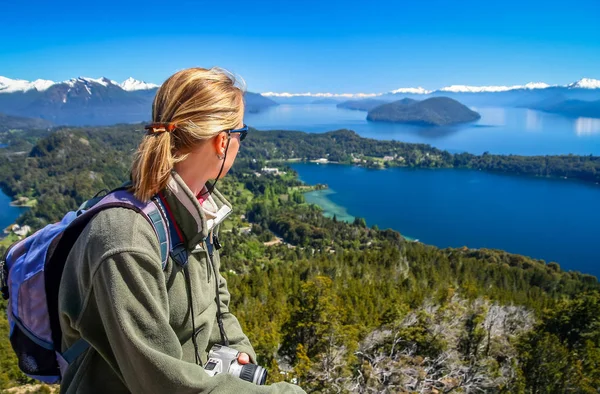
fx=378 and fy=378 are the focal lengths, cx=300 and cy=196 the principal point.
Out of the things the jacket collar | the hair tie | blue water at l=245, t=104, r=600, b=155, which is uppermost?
blue water at l=245, t=104, r=600, b=155

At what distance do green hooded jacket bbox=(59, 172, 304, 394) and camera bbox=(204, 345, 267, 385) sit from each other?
15cm

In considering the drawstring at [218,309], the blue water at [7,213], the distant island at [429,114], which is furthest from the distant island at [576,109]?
the drawstring at [218,309]

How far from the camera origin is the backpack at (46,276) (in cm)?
87

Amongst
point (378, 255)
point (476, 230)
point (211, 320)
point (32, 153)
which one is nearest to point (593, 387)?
point (211, 320)

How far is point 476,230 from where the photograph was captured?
4194cm

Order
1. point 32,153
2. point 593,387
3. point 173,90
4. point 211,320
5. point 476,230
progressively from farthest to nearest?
1. point 32,153
2. point 476,230
3. point 593,387
4. point 211,320
5. point 173,90

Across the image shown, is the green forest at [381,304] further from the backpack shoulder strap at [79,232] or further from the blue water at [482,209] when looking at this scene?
the blue water at [482,209]

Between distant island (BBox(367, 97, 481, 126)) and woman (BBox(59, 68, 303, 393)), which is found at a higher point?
distant island (BBox(367, 97, 481, 126))

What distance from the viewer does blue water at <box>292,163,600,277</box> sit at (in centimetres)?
3841

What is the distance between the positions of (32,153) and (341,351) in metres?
96.8

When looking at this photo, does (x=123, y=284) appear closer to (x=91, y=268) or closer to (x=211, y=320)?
(x=91, y=268)

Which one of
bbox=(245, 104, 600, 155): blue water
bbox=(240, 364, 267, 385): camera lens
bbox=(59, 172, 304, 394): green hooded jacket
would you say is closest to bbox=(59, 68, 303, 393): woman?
bbox=(59, 172, 304, 394): green hooded jacket

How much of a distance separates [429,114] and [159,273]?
177308 mm

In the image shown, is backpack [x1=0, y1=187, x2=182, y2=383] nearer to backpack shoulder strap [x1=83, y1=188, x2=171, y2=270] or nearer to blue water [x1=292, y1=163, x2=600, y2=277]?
backpack shoulder strap [x1=83, y1=188, x2=171, y2=270]
